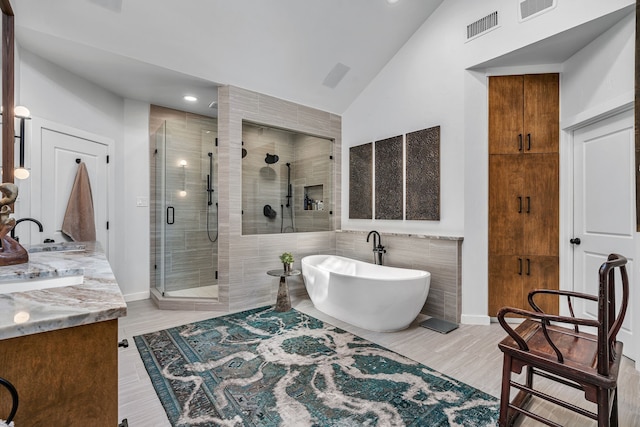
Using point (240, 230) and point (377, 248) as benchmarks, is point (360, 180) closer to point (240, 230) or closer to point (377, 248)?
point (377, 248)

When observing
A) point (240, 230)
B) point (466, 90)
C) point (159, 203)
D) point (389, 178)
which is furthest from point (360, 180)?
point (159, 203)

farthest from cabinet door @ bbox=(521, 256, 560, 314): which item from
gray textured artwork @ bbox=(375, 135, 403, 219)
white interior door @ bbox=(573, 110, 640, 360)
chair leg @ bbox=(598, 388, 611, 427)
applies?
chair leg @ bbox=(598, 388, 611, 427)

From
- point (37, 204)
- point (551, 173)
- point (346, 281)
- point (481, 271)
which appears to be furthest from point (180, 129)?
point (551, 173)

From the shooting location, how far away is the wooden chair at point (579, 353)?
1.27 m

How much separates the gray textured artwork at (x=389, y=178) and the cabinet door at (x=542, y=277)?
142cm

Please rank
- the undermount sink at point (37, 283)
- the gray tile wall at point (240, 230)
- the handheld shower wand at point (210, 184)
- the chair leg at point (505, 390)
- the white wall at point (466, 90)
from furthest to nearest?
the handheld shower wand at point (210, 184) → the gray tile wall at point (240, 230) → the white wall at point (466, 90) → the chair leg at point (505, 390) → the undermount sink at point (37, 283)

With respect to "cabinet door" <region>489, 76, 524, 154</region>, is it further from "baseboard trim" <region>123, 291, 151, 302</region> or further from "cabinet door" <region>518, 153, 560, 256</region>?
"baseboard trim" <region>123, 291, 151, 302</region>

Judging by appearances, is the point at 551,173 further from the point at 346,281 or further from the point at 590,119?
the point at 346,281

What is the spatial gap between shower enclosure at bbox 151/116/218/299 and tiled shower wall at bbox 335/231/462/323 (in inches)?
89.0

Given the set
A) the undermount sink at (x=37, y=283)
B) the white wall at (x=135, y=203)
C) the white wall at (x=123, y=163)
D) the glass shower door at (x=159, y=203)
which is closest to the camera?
the undermount sink at (x=37, y=283)

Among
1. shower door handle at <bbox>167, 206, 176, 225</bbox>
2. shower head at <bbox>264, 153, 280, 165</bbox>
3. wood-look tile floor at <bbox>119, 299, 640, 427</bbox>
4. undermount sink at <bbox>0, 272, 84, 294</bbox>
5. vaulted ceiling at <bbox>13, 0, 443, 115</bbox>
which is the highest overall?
vaulted ceiling at <bbox>13, 0, 443, 115</bbox>

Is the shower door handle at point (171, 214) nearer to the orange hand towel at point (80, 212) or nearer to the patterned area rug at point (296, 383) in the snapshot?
the orange hand towel at point (80, 212)

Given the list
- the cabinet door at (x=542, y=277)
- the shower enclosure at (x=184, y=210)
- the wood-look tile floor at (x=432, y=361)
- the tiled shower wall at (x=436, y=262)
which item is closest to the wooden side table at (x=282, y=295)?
the wood-look tile floor at (x=432, y=361)

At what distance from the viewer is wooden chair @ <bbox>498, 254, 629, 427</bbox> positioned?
1270 millimetres
